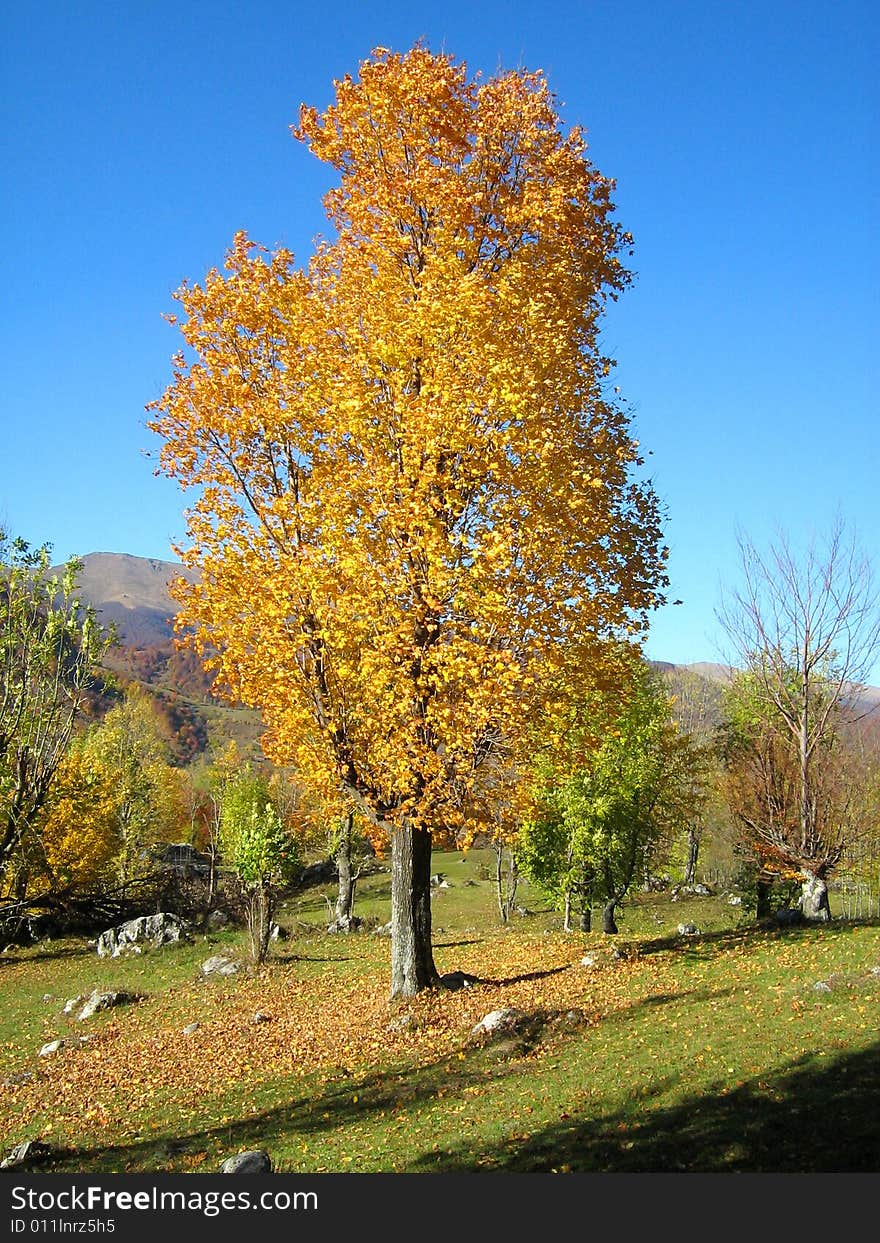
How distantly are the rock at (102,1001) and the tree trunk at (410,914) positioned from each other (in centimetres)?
818

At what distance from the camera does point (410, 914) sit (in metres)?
13.7

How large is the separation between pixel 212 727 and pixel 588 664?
174 m

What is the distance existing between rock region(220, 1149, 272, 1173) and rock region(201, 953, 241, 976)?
522 inches

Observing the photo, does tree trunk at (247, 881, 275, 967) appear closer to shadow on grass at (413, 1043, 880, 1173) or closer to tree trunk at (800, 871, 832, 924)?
shadow on grass at (413, 1043, 880, 1173)

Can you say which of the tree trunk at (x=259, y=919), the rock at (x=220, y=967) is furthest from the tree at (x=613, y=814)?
the rock at (x=220, y=967)

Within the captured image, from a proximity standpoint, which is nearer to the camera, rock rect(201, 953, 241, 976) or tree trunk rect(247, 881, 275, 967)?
rock rect(201, 953, 241, 976)

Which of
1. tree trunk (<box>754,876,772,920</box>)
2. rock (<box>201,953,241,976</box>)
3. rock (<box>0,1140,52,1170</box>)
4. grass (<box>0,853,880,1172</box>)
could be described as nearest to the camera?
grass (<box>0,853,880,1172</box>)

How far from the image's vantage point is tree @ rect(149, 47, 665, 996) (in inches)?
448

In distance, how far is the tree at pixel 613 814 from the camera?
26594 millimetres

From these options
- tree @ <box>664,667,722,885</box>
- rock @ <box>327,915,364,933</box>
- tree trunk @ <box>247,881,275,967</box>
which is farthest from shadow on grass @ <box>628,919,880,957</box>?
rock @ <box>327,915,364,933</box>

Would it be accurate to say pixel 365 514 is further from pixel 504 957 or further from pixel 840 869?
pixel 840 869

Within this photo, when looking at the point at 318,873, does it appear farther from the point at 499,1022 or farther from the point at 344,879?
the point at 499,1022

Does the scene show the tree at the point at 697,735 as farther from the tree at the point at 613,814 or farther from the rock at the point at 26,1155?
the rock at the point at 26,1155

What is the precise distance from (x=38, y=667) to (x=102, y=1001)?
8.25 meters
